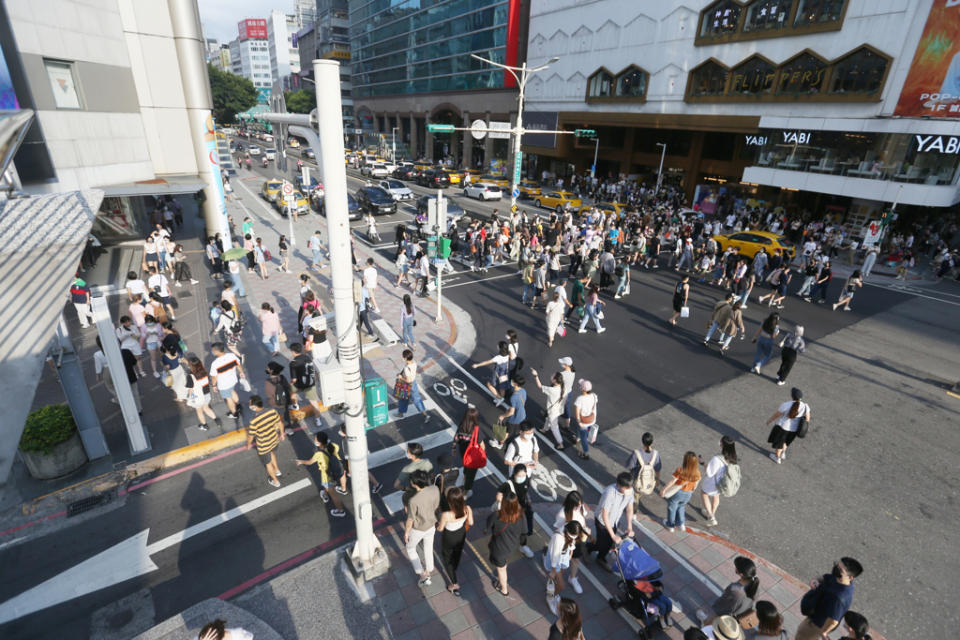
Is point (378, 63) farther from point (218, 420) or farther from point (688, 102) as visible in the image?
point (218, 420)

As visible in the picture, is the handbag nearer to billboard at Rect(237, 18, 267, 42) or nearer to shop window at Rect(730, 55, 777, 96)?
shop window at Rect(730, 55, 777, 96)

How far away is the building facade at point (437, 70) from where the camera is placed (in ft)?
172

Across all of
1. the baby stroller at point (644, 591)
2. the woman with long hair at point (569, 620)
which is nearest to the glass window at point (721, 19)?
the baby stroller at point (644, 591)

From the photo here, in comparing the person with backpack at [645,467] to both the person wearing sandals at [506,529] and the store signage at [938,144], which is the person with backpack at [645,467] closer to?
the person wearing sandals at [506,529]

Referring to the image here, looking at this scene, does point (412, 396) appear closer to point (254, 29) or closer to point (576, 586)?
point (576, 586)

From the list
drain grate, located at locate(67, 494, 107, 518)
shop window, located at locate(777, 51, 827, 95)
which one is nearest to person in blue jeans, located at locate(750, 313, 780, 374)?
drain grate, located at locate(67, 494, 107, 518)

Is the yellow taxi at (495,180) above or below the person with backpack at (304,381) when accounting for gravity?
above

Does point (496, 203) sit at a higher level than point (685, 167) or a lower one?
lower

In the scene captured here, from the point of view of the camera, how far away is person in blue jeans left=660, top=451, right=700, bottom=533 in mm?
6864

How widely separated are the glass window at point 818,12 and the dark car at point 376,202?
2775 centimetres

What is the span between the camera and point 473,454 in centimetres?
731

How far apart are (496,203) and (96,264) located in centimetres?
2661

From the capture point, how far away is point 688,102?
113ft

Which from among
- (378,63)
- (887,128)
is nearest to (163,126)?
(887,128)
